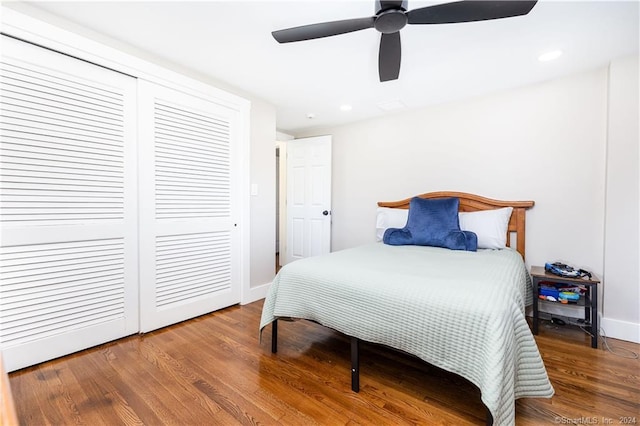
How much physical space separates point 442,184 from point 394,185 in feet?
1.94

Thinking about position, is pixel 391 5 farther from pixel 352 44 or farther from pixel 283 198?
pixel 283 198

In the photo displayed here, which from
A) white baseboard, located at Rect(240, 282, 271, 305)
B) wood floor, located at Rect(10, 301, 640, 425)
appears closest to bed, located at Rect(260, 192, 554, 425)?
wood floor, located at Rect(10, 301, 640, 425)

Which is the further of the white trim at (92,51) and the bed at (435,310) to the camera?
the white trim at (92,51)

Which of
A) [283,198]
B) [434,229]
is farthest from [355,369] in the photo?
[283,198]

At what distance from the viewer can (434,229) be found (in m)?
2.87

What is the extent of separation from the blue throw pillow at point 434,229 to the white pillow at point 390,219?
0.19 metres

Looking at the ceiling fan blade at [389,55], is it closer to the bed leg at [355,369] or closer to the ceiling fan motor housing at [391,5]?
the ceiling fan motor housing at [391,5]

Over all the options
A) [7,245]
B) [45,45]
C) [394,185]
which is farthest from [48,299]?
[394,185]

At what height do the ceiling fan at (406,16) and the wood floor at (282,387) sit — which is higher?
the ceiling fan at (406,16)

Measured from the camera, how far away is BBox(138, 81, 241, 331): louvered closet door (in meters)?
2.39

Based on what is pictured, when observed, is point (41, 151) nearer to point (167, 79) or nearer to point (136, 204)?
point (136, 204)

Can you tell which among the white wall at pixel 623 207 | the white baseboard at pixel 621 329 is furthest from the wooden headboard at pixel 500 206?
the white baseboard at pixel 621 329

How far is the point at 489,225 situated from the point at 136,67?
133 inches

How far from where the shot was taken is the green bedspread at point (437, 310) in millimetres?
1245
